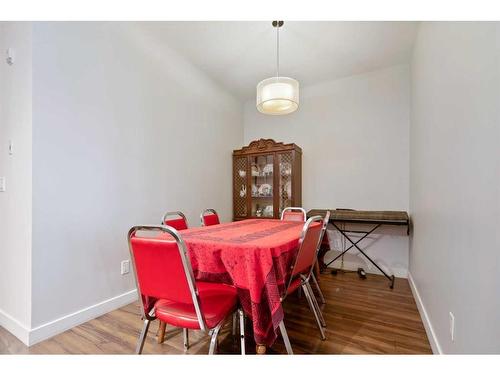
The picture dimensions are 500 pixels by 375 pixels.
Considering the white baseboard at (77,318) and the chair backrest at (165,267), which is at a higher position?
the chair backrest at (165,267)

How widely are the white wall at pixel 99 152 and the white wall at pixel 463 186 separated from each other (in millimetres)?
2397

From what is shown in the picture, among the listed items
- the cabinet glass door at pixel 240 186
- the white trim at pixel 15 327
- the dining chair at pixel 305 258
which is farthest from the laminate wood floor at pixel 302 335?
the cabinet glass door at pixel 240 186

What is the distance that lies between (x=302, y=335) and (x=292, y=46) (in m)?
2.79

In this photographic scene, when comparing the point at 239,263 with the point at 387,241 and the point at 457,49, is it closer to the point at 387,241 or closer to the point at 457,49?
the point at 457,49

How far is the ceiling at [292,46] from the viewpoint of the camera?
2.42m

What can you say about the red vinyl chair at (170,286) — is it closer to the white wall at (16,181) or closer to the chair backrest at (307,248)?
the chair backrest at (307,248)

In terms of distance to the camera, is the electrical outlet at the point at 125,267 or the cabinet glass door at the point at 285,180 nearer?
the electrical outlet at the point at 125,267

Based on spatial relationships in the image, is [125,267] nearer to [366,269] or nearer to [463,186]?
[463,186]

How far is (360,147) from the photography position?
10.9 ft

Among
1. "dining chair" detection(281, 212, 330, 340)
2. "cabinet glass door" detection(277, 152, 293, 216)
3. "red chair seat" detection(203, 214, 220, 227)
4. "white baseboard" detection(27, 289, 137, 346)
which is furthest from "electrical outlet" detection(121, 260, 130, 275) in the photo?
"cabinet glass door" detection(277, 152, 293, 216)

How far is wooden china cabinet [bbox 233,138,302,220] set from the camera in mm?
3477

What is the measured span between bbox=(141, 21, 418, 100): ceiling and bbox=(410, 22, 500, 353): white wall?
796 millimetres

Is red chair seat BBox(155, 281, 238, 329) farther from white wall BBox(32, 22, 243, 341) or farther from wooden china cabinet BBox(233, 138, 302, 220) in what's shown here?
wooden china cabinet BBox(233, 138, 302, 220)
